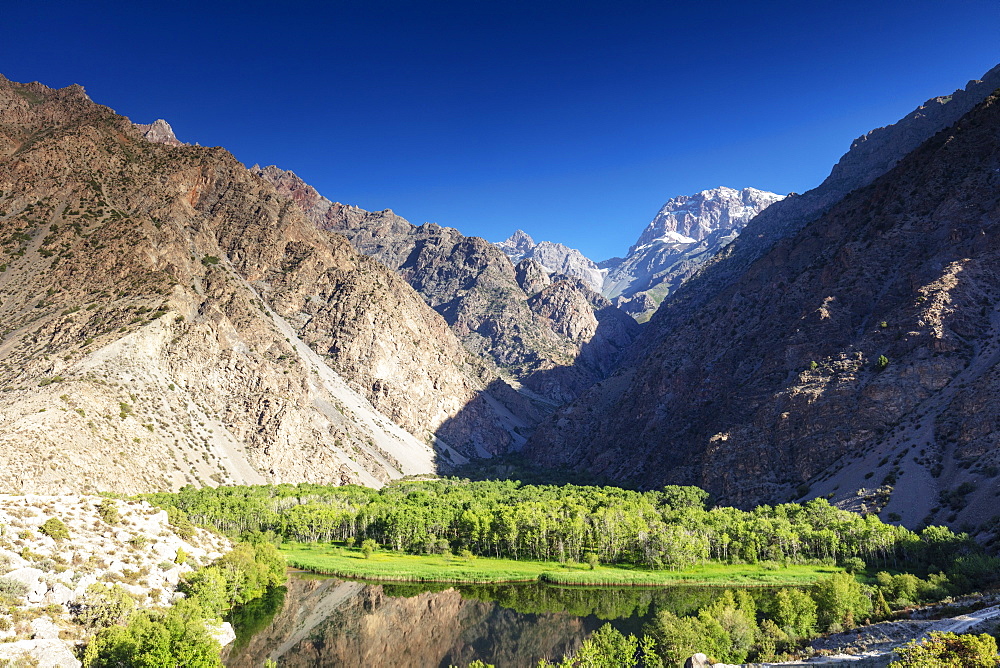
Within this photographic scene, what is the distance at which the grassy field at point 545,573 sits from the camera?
74500mm

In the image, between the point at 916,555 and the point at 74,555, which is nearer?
the point at 74,555

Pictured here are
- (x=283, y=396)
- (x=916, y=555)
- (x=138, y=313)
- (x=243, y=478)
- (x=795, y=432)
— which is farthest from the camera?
(x=283, y=396)

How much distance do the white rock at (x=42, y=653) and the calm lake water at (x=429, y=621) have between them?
11.7 metres

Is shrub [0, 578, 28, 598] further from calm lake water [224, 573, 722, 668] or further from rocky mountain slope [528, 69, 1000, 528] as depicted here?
rocky mountain slope [528, 69, 1000, 528]

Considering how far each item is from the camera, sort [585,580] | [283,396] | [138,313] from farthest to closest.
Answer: [283,396] < [138,313] < [585,580]

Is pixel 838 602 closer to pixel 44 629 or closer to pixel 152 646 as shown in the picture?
pixel 152 646

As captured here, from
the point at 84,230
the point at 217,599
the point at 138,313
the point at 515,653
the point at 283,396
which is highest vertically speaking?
the point at 84,230

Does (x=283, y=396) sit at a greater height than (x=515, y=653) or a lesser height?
greater

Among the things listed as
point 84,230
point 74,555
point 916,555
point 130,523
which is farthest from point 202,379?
point 916,555

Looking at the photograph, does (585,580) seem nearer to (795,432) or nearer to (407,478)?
(795,432)

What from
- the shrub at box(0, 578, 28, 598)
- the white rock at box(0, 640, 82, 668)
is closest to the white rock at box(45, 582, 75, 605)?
the shrub at box(0, 578, 28, 598)

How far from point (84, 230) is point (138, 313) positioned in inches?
1735

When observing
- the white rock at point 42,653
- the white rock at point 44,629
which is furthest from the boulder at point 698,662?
the white rock at point 44,629

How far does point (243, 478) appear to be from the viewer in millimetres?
127812
